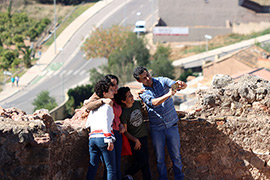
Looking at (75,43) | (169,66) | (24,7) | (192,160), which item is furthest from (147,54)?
(192,160)

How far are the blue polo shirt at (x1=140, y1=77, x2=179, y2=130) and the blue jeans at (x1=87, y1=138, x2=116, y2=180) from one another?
85 cm

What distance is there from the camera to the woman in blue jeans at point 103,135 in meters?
5.34

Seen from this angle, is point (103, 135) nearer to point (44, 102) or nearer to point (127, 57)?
point (44, 102)

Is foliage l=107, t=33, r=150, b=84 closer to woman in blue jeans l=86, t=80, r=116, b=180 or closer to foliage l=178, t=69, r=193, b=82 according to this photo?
foliage l=178, t=69, r=193, b=82

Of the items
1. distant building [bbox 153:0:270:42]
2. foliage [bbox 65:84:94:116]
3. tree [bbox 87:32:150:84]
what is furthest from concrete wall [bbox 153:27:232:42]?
foliage [bbox 65:84:94:116]

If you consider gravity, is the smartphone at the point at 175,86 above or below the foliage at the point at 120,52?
above

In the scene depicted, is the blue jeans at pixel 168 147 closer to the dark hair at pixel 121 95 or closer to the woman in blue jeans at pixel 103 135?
the dark hair at pixel 121 95

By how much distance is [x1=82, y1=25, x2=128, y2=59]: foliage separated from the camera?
52.9 metres

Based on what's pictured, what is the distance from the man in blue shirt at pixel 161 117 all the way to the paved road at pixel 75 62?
2792 centimetres

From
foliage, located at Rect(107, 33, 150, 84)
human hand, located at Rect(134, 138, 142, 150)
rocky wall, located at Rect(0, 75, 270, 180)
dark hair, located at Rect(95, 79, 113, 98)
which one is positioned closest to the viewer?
dark hair, located at Rect(95, 79, 113, 98)

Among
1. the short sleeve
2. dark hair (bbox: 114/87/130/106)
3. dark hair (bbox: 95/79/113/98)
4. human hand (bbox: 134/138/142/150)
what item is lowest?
human hand (bbox: 134/138/142/150)

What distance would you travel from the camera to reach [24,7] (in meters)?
68.4

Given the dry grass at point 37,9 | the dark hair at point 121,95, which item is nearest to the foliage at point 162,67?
the dry grass at point 37,9

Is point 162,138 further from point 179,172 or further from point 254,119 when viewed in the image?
point 254,119
